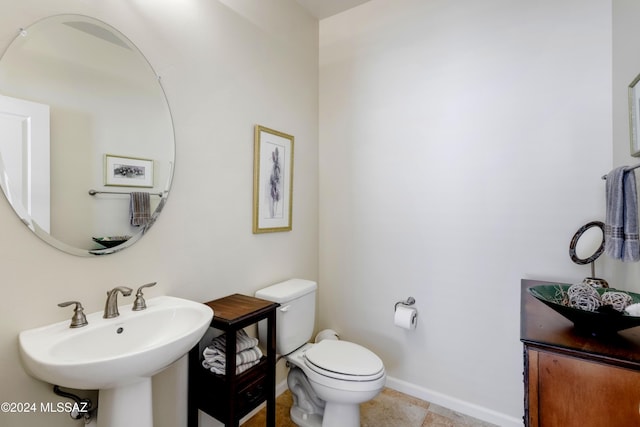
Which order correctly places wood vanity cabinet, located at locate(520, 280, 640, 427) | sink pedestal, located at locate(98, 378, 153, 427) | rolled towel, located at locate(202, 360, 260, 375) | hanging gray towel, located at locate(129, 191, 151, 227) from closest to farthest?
wood vanity cabinet, located at locate(520, 280, 640, 427) < sink pedestal, located at locate(98, 378, 153, 427) < hanging gray towel, located at locate(129, 191, 151, 227) < rolled towel, located at locate(202, 360, 260, 375)

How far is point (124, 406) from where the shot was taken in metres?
1.07

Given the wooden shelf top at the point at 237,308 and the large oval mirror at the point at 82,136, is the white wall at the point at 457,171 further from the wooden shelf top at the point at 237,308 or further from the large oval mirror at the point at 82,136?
the large oval mirror at the point at 82,136

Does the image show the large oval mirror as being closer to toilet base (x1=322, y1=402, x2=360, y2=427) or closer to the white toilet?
the white toilet

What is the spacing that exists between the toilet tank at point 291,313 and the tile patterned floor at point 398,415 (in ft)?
1.54

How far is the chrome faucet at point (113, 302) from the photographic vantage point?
3.83 ft

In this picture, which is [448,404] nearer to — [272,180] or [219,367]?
[219,367]

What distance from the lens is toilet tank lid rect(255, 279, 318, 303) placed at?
1.79 m

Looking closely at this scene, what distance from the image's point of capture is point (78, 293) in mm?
1149

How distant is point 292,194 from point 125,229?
3.77ft

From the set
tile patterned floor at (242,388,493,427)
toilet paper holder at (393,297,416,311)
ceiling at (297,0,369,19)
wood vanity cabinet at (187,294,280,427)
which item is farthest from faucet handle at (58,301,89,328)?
ceiling at (297,0,369,19)

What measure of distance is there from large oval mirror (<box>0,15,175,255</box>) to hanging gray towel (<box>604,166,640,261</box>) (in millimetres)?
1879

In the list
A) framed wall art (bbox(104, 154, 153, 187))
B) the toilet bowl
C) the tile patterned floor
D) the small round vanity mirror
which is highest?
framed wall art (bbox(104, 154, 153, 187))

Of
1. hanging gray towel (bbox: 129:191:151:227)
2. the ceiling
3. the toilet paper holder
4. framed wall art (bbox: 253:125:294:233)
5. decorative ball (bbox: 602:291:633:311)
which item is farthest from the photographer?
the ceiling

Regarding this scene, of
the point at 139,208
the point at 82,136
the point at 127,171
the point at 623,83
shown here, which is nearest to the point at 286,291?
the point at 139,208
